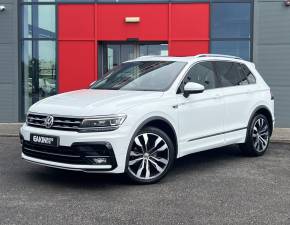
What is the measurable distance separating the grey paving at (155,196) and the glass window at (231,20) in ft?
20.1

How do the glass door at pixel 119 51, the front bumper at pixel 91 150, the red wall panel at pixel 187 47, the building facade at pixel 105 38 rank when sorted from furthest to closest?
the glass door at pixel 119 51 → the red wall panel at pixel 187 47 → the building facade at pixel 105 38 → the front bumper at pixel 91 150

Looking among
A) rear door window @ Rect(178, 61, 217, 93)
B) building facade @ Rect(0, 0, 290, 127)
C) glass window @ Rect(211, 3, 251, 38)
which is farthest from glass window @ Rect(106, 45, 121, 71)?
rear door window @ Rect(178, 61, 217, 93)

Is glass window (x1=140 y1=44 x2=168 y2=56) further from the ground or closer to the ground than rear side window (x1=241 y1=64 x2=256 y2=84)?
further from the ground

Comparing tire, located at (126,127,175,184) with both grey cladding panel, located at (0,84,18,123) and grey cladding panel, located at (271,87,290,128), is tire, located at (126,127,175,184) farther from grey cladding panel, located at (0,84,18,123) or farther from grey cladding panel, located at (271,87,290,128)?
grey cladding panel, located at (0,84,18,123)

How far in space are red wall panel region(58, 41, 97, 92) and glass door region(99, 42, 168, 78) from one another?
0.34 metres

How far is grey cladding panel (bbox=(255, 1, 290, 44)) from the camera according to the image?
507 inches

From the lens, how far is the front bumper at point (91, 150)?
573 centimetres

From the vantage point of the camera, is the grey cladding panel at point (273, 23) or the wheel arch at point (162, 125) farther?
the grey cladding panel at point (273, 23)

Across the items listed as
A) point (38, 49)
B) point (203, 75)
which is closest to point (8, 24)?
point (38, 49)

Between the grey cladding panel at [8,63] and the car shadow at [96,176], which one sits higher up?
the grey cladding panel at [8,63]

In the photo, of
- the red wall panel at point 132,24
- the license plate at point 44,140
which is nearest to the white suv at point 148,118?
the license plate at point 44,140

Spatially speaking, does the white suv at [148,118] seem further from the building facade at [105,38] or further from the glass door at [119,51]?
the glass door at [119,51]

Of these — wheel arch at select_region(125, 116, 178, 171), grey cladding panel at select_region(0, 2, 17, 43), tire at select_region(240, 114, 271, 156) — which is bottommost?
tire at select_region(240, 114, 271, 156)

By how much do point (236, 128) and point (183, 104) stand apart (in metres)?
1.46
